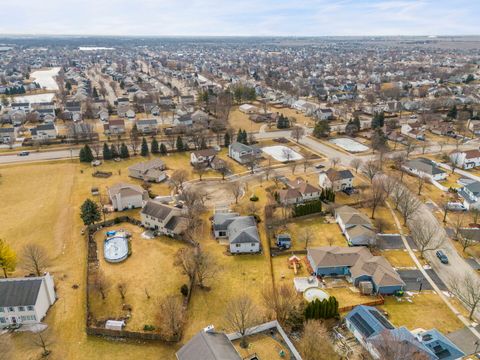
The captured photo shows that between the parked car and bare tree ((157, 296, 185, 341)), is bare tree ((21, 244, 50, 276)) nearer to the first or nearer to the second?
bare tree ((157, 296, 185, 341))

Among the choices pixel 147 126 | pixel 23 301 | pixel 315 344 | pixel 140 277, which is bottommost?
pixel 140 277

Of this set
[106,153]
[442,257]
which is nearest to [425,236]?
[442,257]

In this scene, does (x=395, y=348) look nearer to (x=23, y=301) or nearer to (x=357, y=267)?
(x=357, y=267)

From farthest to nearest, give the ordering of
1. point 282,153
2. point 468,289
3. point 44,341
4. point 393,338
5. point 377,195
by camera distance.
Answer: point 282,153 → point 377,195 → point 468,289 → point 44,341 → point 393,338

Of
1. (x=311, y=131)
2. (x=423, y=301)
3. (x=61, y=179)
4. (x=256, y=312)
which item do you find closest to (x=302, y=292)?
(x=256, y=312)

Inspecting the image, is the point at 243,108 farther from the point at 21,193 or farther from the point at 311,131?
the point at 21,193

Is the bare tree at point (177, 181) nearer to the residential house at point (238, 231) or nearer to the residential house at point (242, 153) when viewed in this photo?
the residential house at point (238, 231)
